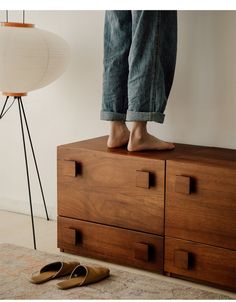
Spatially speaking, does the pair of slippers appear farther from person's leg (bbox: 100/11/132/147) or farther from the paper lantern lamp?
person's leg (bbox: 100/11/132/147)

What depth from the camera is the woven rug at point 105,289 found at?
86.3 inches

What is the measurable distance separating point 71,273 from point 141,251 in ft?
1.05

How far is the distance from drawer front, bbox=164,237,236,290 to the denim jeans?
0.56m

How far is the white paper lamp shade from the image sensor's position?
2650 mm

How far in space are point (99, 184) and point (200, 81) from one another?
681mm

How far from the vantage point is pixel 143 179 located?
2.45 m

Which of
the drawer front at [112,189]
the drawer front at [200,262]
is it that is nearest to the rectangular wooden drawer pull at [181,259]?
the drawer front at [200,262]

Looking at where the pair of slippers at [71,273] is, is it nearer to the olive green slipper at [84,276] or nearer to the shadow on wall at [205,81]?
the olive green slipper at [84,276]

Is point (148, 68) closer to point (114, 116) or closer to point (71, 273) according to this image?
point (114, 116)

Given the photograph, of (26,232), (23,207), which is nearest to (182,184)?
(26,232)

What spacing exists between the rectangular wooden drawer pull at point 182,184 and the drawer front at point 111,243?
0.24 meters

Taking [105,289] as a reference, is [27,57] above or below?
above

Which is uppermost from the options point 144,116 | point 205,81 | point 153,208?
point 205,81

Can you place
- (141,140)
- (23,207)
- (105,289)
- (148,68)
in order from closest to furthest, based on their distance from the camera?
(105,289) < (148,68) < (141,140) < (23,207)
